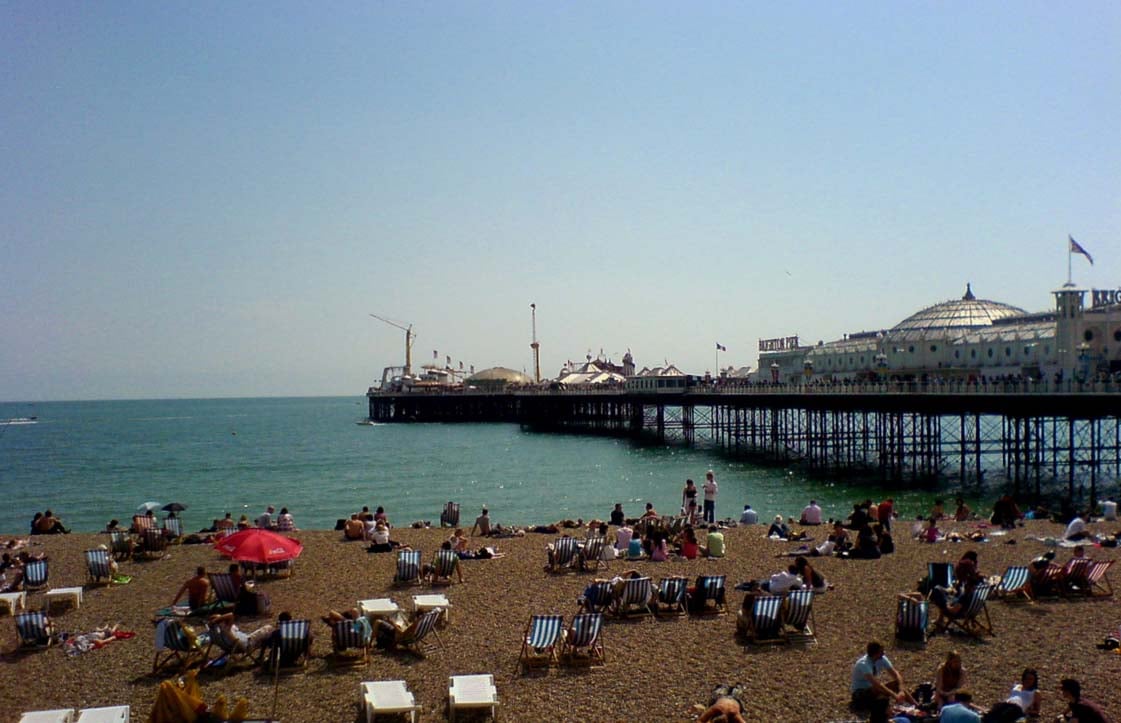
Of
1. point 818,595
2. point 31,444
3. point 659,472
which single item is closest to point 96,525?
point 659,472

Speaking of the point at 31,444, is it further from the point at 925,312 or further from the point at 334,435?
the point at 925,312

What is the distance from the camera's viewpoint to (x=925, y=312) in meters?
55.8

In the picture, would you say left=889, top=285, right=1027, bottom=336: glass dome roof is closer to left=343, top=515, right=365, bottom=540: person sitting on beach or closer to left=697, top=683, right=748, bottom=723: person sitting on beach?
left=343, top=515, right=365, bottom=540: person sitting on beach

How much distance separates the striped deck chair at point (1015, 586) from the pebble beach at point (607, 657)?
0.71 ft

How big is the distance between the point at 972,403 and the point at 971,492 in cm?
291

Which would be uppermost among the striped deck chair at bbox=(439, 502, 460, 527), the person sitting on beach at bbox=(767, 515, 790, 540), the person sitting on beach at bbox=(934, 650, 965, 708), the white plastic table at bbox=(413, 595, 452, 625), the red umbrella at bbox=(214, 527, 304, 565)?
the red umbrella at bbox=(214, 527, 304, 565)

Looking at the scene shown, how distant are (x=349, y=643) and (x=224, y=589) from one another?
2901mm

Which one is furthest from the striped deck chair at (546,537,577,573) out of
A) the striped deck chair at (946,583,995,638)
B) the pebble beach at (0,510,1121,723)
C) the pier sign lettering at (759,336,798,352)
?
the pier sign lettering at (759,336,798,352)

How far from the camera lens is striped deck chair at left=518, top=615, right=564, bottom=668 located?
8.34 meters

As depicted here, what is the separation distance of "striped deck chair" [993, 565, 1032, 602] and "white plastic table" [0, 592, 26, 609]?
11310 mm

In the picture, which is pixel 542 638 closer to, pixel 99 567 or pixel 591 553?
pixel 591 553

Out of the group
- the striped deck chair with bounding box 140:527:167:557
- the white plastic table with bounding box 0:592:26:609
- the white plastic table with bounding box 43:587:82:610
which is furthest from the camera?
the striped deck chair with bounding box 140:527:167:557

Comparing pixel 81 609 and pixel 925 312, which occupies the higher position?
pixel 925 312

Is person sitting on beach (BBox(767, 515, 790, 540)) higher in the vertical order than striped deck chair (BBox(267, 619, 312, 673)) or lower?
lower
